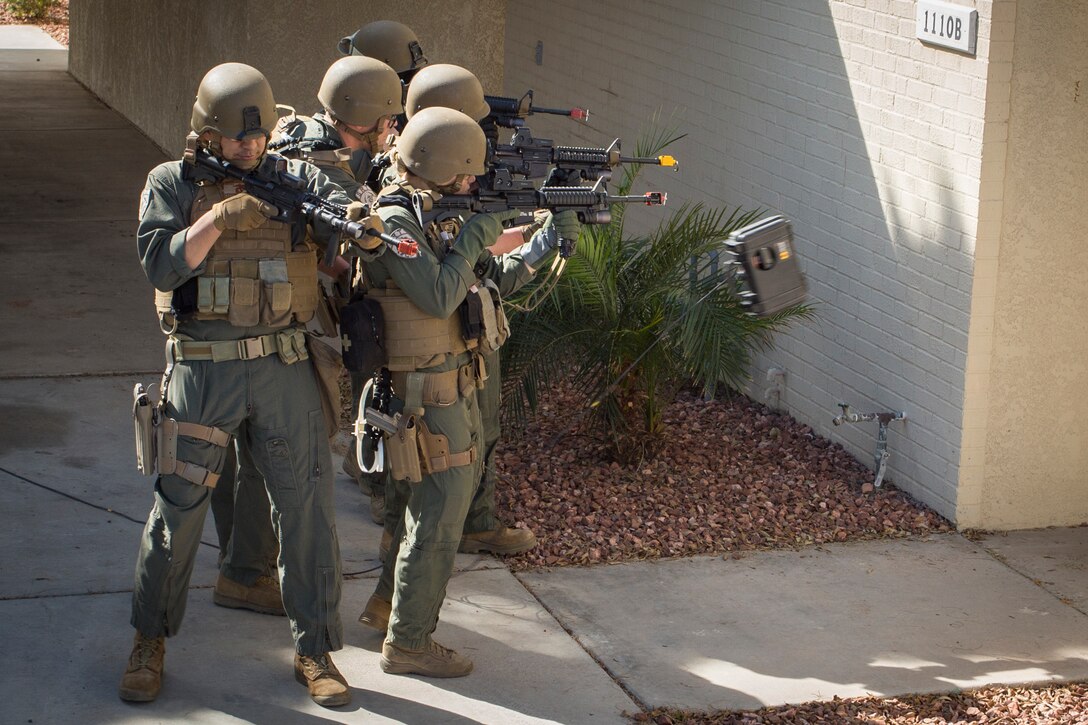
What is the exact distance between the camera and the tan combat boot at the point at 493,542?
5766 millimetres

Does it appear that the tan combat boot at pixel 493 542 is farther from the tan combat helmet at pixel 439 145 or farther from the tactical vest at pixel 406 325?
the tan combat helmet at pixel 439 145

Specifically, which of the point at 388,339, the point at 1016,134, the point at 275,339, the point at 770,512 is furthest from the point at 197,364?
the point at 1016,134

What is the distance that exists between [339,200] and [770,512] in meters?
2.82

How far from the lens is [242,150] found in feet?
14.1

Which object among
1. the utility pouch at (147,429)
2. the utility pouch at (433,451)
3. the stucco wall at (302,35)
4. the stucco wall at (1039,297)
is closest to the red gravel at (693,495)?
the stucco wall at (1039,297)

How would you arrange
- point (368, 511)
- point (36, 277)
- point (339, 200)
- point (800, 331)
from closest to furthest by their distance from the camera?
1. point (339, 200)
2. point (368, 511)
3. point (800, 331)
4. point (36, 277)

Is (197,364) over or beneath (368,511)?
over

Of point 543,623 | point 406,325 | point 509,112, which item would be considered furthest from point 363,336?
point 509,112

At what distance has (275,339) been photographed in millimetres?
4414

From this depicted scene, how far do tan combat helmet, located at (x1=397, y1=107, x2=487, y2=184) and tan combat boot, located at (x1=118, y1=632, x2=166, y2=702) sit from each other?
1.71 m

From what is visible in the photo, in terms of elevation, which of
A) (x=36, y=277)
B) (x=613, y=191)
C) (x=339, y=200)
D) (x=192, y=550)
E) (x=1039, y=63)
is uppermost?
(x=1039, y=63)

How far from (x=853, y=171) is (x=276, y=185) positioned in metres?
3.38

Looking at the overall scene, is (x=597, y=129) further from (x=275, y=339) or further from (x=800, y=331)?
(x=275, y=339)

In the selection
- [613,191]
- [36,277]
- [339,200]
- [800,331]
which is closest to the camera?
[339,200]
